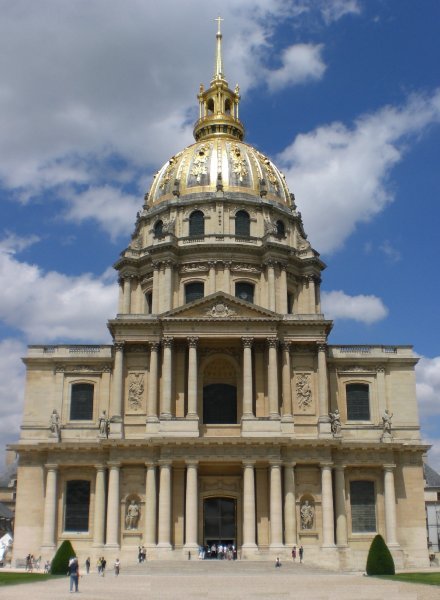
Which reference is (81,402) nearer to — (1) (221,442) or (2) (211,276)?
(1) (221,442)

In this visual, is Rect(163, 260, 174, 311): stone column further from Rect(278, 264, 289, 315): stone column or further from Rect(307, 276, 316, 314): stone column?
Rect(307, 276, 316, 314): stone column

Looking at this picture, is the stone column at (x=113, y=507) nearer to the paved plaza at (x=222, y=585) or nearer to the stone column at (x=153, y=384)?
the stone column at (x=153, y=384)

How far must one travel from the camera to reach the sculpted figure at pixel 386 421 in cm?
5416

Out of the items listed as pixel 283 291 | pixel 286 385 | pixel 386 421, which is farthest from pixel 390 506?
pixel 283 291

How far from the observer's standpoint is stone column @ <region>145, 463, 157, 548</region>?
50.0 m

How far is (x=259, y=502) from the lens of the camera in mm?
51406

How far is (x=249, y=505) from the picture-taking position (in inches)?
1960

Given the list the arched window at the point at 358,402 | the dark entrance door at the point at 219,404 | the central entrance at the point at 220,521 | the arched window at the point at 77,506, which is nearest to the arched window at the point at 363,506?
the arched window at the point at 358,402

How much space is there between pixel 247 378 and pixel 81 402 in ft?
41.0

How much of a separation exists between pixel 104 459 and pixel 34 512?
603 cm

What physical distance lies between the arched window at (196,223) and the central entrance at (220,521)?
22909 millimetres

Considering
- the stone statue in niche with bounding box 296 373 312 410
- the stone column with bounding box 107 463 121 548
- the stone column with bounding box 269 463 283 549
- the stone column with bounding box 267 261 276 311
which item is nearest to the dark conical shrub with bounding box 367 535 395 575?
the stone column with bounding box 269 463 283 549

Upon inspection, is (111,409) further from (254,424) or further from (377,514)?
(377,514)

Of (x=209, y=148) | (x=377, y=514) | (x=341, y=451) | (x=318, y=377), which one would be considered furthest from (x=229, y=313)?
(x=209, y=148)
